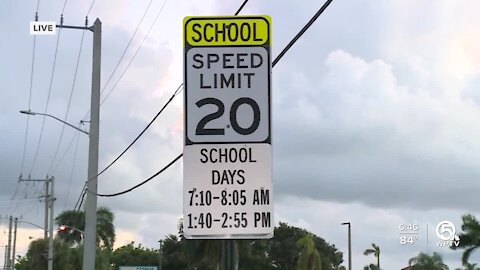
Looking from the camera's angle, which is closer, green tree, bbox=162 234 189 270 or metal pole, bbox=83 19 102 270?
metal pole, bbox=83 19 102 270

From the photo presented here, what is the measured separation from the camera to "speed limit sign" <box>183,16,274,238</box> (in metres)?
5.20

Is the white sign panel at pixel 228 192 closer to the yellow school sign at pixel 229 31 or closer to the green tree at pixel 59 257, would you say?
the yellow school sign at pixel 229 31

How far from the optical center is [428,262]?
192 feet

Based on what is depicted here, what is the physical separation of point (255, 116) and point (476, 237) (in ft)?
117

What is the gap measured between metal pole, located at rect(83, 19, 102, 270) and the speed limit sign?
18.0m

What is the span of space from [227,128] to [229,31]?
65 cm

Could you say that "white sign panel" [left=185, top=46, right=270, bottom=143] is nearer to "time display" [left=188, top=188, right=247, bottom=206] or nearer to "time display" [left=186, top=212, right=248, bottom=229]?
"time display" [left=188, top=188, right=247, bottom=206]

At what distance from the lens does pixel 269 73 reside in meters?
5.38

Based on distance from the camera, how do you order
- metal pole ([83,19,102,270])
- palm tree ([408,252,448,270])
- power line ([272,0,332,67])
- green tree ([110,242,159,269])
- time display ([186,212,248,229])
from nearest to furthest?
time display ([186,212,248,229]), power line ([272,0,332,67]), metal pole ([83,19,102,270]), palm tree ([408,252,448,270]), green tree ([110,242,159,269])

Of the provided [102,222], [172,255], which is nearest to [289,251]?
[172,255]

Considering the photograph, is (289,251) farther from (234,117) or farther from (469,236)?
(234,117)

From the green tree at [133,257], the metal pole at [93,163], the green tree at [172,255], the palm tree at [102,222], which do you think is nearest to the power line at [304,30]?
the metal pole at [93,163]

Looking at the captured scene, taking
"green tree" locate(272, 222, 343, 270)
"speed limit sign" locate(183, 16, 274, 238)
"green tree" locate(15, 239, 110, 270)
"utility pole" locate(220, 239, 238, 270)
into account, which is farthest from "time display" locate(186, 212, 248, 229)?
"green tree" locate(272, 222, 343, 270)

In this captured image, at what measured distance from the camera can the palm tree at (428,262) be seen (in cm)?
5812
